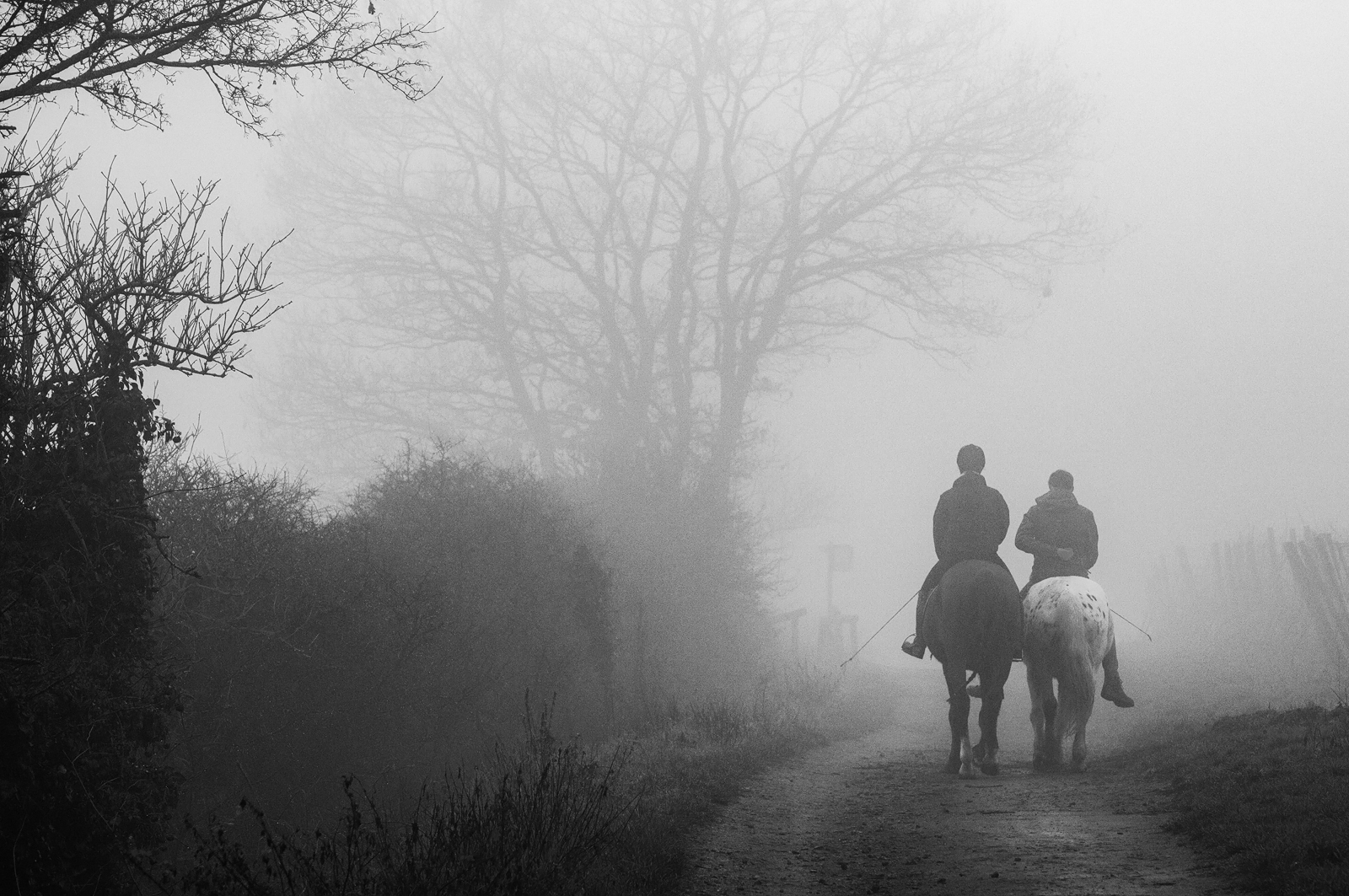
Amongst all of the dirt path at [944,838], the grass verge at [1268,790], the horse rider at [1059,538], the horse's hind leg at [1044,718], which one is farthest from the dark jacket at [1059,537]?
the dirt path at [944,838]

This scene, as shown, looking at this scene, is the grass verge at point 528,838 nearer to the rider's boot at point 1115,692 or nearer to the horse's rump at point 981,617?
the horse's rump at point 981,617

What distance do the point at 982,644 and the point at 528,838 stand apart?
578cm

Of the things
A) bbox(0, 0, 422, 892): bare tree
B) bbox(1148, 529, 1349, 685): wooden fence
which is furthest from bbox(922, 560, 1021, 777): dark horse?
bbox(0, 0, 422, 892): bare tree

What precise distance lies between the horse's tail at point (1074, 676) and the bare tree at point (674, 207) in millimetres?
14863

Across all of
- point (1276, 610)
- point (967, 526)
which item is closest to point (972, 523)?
point (967, 526)

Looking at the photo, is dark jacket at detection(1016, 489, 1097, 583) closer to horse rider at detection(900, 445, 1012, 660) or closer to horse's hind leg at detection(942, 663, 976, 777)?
horse rider at detection(900, 445, 1012, 660)

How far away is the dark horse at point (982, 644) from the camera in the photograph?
10336mm

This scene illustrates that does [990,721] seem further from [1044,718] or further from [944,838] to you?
[944,838]

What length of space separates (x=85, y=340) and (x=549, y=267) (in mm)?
20306

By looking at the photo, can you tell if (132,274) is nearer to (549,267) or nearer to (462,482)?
(462,482)

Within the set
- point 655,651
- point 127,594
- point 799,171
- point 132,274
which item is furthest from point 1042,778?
point 799,171

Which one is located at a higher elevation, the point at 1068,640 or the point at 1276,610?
the point at 1276,610

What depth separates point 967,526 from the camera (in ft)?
36.0

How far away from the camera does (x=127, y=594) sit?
8.09m
